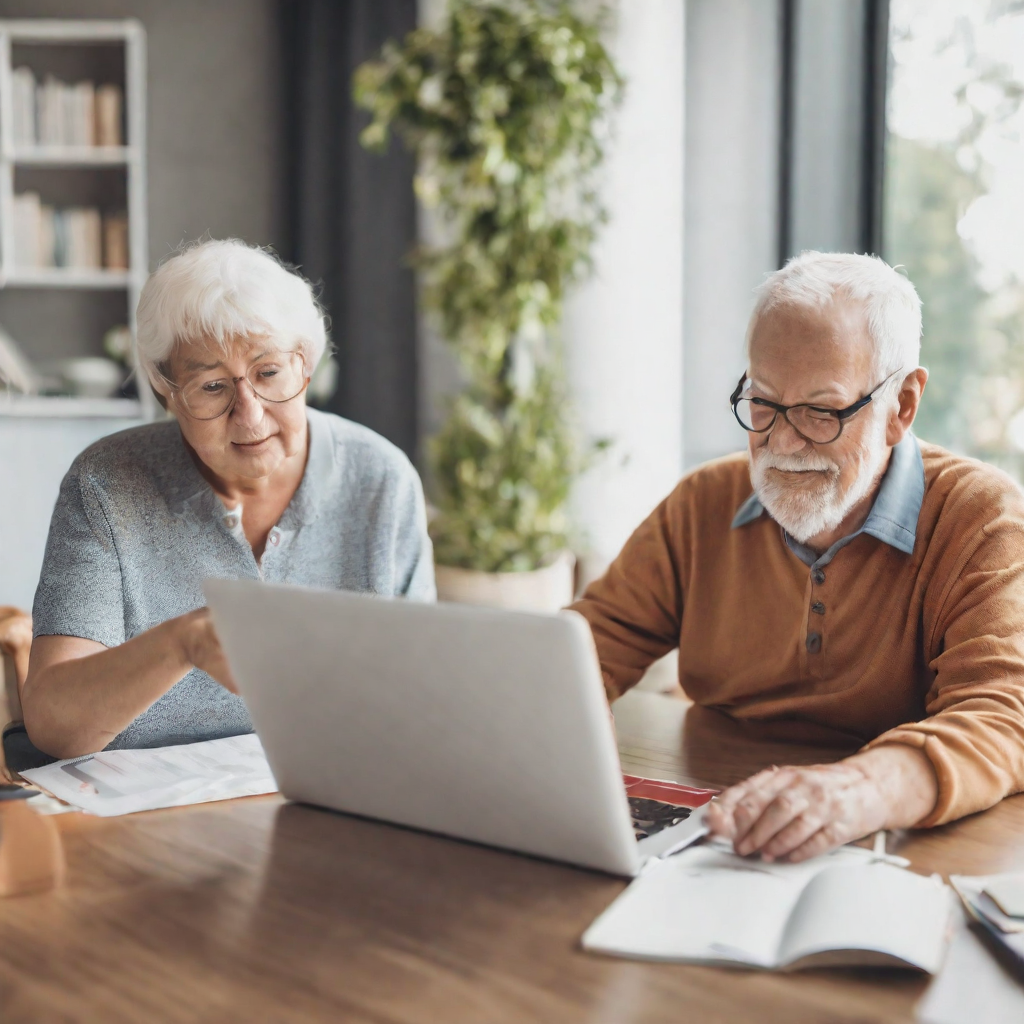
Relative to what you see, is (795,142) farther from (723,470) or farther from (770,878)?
(770,878)

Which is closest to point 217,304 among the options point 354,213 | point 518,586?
point 518,586

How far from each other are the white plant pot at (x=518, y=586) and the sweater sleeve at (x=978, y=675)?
2.17 meters

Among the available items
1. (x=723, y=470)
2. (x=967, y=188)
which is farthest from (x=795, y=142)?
(x=723, y=470)

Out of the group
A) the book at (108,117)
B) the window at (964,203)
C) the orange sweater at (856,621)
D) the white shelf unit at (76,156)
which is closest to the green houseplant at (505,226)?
the window at (964,203)

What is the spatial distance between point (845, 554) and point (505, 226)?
7.65ft

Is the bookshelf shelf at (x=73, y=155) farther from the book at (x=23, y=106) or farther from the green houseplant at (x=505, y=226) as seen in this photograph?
the green houseplant at (x=505, y=226)

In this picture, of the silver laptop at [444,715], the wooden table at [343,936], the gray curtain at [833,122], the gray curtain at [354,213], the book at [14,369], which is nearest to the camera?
the wooden table at [343,936]

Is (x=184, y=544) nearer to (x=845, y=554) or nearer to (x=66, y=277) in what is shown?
(x=845, y=554)

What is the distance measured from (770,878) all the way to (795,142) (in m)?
3.01

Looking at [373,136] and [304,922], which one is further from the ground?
[373,136]

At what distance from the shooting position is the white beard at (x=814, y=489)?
1412mm

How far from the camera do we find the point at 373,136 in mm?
3623

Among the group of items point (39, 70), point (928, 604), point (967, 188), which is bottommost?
point (928, 604)

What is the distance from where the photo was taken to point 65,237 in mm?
4754
